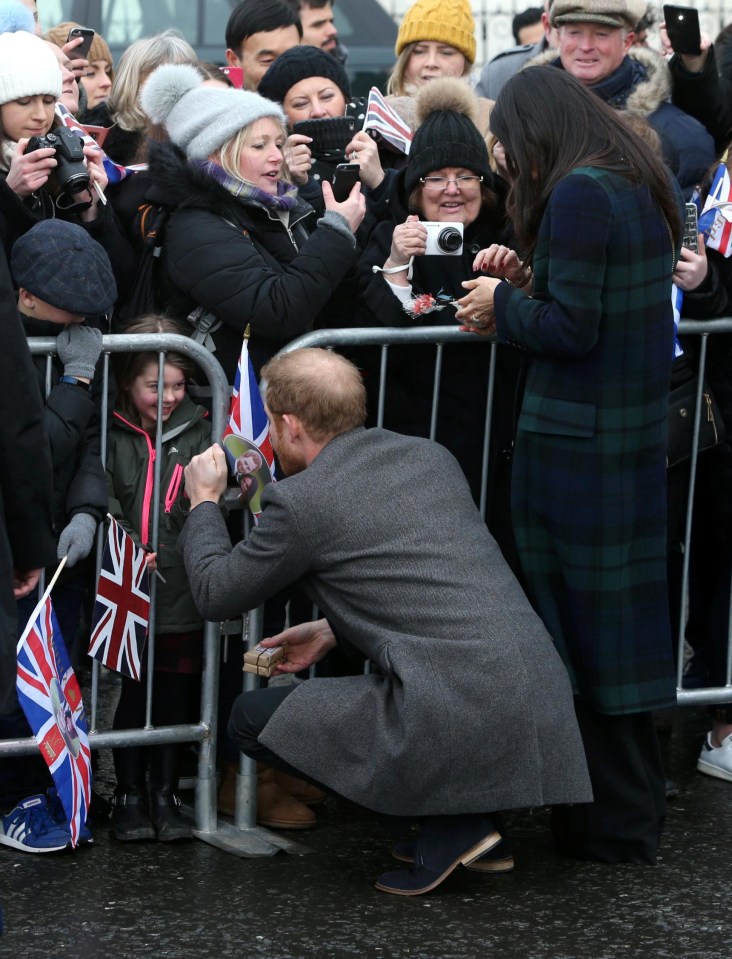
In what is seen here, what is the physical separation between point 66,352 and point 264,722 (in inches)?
42.9

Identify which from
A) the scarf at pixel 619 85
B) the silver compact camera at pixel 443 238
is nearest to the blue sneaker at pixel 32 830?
the silver compact camera at pixel 443 238

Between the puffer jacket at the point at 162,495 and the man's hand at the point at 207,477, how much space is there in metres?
0.18

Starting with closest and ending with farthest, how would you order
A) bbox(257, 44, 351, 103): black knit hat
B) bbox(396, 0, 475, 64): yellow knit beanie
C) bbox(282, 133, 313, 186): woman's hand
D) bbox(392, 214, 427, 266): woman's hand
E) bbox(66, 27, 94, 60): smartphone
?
bbox(392, 214, 427, 266): woman's hand < bbox(282, 133, 313, 186): woman's hand < bbox(257, 44, 351, 103): black knit hat < bbox(66, 27, 94, 60): smartphone < bbox(396, 0, 475, 64): yellow knit beanie

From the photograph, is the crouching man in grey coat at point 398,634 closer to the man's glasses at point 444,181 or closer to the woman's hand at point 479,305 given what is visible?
the woman's hand at point 479,305

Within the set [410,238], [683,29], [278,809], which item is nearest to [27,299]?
[410,238]

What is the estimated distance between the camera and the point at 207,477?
14.0ft

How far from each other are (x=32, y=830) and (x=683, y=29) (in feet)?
10.6

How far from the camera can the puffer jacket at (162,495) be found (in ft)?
14.7

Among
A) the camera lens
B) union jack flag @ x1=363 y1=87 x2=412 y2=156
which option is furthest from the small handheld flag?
union jack flag @ x1=363 y1=87 x2=412 y2=156

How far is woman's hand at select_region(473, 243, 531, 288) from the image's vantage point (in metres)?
4.53

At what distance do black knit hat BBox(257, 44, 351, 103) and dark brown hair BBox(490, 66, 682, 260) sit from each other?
1.59 meters

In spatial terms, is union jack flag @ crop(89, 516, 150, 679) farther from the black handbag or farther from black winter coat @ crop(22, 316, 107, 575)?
the black handbag

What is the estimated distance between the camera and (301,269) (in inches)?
181

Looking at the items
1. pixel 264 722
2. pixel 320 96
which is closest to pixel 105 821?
pixel 264 722
